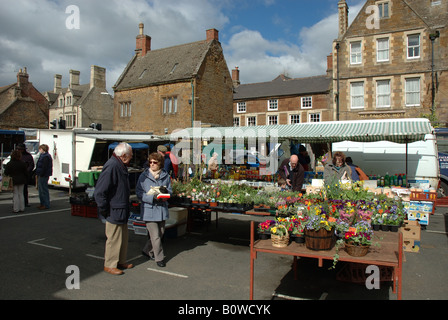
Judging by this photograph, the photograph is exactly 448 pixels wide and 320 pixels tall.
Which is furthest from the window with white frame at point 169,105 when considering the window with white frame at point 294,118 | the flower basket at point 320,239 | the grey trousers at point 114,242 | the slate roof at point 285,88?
the flower basket at point 320,239

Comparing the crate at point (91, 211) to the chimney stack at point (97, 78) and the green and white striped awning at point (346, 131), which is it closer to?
the green and white striped awning at point (346, 131)

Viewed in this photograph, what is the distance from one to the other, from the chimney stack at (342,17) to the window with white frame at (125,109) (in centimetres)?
1935

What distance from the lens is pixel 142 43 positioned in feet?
110

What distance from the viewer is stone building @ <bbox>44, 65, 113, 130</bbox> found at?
45125 mm

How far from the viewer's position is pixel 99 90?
46719mm

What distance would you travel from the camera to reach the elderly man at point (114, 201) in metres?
4.93

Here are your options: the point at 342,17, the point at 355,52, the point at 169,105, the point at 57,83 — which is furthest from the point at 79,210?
the point at 57,83

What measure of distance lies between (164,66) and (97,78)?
21.6 meters

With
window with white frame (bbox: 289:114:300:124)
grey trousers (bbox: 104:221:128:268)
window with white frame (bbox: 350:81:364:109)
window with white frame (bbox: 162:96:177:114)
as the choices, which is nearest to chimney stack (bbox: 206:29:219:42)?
window with white frame (bbox: 162:96:177:114)

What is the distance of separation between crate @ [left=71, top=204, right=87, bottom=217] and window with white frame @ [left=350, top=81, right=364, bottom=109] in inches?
852

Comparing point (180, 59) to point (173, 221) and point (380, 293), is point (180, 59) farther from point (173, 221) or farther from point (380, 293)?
point (380, 293)

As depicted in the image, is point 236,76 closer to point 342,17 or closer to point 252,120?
point 252,120

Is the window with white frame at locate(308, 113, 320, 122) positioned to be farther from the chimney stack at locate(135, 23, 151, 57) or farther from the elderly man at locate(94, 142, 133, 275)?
the elderly man at locate(94, 142, 133, 275)
